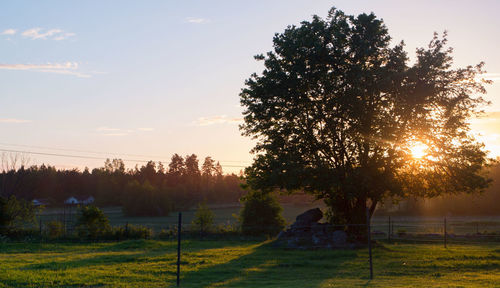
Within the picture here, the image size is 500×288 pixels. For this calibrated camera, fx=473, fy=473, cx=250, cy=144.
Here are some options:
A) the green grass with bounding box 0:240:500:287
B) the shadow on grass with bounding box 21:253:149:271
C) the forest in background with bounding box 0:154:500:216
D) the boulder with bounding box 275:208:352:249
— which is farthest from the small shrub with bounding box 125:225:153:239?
the forest in background with bounding box 0:154:500:216

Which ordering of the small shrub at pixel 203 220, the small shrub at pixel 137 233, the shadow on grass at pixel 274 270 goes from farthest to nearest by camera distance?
the small shrub at pixel 203 220
the small shrub at pixel 137 233
the shadow on grass at pixel 274 270

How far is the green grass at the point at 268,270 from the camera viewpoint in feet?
52.1

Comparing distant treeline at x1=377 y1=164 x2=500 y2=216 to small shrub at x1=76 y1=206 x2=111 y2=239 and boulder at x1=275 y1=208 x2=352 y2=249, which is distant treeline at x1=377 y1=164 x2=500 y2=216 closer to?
boulder at x1=275 y1=208 x2=352 y2=249

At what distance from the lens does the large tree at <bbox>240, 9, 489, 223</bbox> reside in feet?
89.8

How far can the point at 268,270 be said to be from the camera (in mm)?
19781

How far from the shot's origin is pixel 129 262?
21.3 meters

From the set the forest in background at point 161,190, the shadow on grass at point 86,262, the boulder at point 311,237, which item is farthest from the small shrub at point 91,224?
the forest in background at point 161,190

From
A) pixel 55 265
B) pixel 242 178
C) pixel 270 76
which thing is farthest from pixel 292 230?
pixel 55 265

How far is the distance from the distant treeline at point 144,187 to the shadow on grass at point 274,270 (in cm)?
6448

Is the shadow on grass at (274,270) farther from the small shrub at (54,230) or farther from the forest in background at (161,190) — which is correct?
the forest in background at (161,190)

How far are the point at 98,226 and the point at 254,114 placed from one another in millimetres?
16037

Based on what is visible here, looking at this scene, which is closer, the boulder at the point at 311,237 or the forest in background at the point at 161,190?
the boulder at the point at 311,237

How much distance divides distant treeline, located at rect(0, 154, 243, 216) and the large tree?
62070mm

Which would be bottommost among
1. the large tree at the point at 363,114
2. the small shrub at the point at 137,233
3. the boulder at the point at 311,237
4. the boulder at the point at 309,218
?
the small shrub at the point at 137,233
